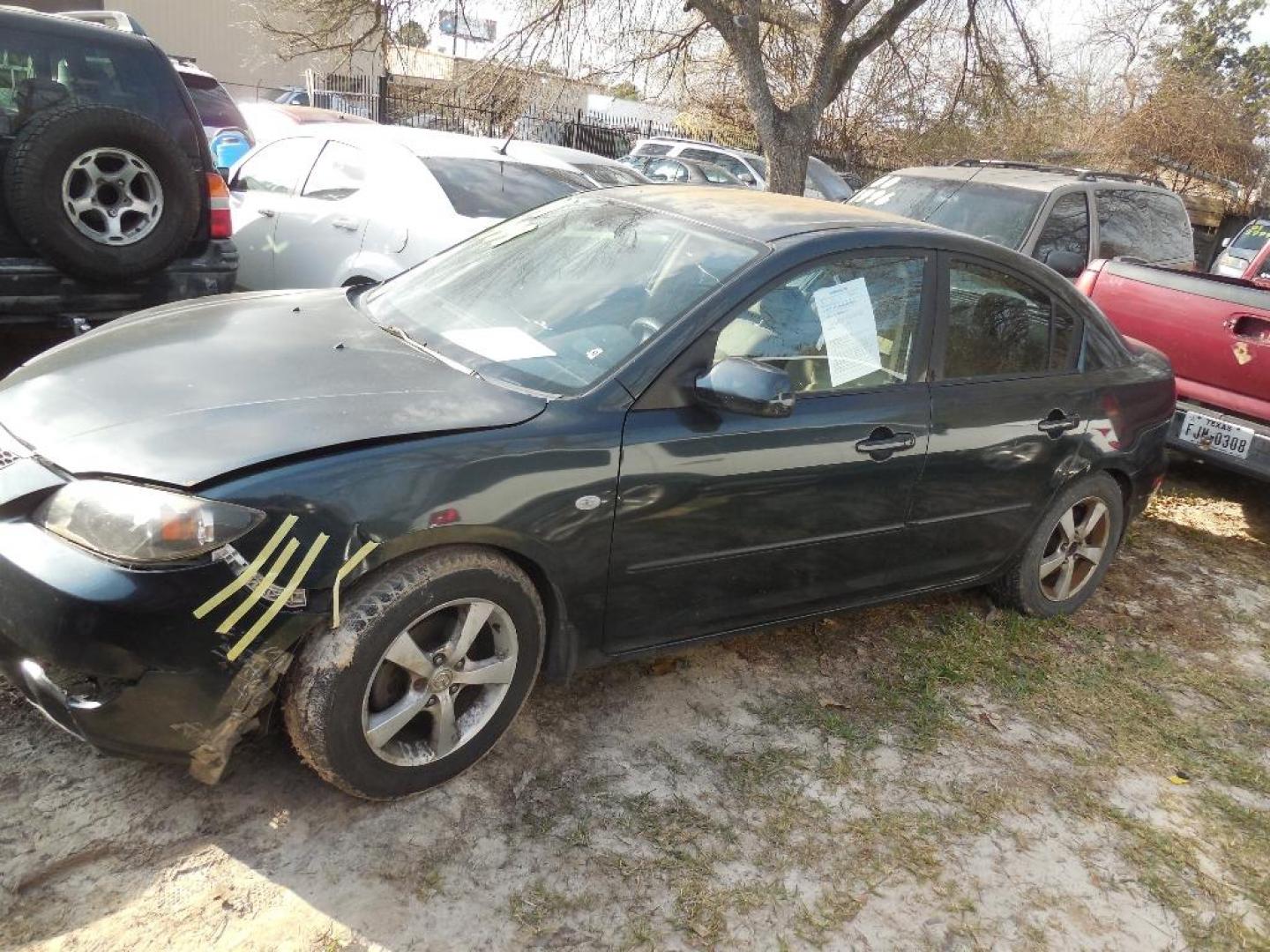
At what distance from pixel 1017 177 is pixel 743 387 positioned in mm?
5874

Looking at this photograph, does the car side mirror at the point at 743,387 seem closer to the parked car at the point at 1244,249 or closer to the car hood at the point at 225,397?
the car hood at the point at 225,397

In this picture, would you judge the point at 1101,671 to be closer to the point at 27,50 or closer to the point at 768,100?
the point at 27,50

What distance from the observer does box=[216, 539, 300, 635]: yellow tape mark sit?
7.27ft

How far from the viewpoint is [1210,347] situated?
5258 mm

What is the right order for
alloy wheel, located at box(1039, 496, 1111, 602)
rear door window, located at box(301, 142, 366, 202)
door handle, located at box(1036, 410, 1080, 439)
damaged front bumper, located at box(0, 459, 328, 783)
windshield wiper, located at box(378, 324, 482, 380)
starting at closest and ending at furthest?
1. damaged front bumper, located at box(0, 459, 328, 783)
2. windshield wiper, located at box(378, 324, 482, 380)
3. door handle, located at box(1036, 410, 1080, 439)
4. alloy wheel, located at box(1039, 496, 1111, 602)
5. rear door window, located at box(301, 142, 366, 202)

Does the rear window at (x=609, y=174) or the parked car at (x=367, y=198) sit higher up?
the rear window at (x=609, y=174)

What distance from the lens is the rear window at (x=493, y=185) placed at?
228 inches

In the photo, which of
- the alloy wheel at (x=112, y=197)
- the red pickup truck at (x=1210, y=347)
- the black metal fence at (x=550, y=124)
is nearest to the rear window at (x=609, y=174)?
the alloy wheel at (x=112, y=197)

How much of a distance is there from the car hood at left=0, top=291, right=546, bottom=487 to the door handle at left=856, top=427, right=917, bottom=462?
1.15 m

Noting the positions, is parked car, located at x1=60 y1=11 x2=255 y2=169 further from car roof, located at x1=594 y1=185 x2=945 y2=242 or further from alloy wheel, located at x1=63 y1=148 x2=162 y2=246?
car roof, located at x1=594 y1=185 x2=945 y2=242

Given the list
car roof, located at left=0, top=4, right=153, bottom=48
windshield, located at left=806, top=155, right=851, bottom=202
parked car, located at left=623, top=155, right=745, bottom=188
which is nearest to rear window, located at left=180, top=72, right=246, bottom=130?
car roof, located at left=0, top=4, right=153, bottom=48

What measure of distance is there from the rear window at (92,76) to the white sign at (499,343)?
2.89 metres

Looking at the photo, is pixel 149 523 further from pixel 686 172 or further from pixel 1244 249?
pixel 1244 249

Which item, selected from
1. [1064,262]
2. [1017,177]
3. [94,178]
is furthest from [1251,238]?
[94,178]
